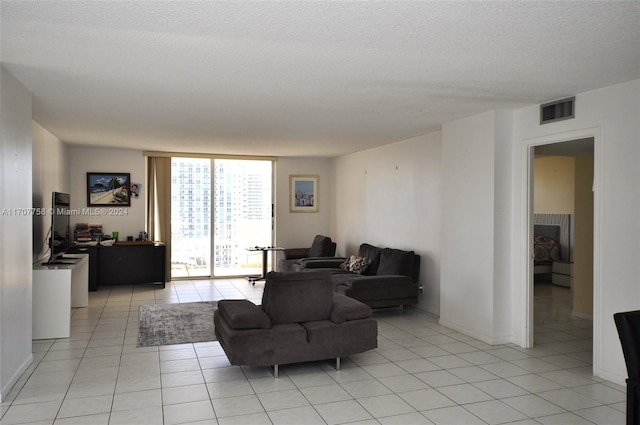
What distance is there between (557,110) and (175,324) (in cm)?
507

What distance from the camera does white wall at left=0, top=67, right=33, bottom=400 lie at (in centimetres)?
373

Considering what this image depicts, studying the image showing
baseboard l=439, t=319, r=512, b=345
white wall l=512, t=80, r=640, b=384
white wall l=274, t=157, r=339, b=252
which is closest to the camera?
white wall l=512, t=80, r=640, b=384

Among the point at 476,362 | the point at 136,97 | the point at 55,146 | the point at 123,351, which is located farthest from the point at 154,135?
the point at 476,362

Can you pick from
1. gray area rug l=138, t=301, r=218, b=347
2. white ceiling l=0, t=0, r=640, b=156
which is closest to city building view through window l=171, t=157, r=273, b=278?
gray area rug l=138, t=301, r=218, b=347

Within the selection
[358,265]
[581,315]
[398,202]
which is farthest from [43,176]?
[581,315]

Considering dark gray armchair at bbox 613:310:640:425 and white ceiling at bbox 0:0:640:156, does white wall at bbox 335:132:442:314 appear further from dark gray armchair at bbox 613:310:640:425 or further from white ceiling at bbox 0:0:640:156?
dark gray armchair at bbox 613:310:640:425

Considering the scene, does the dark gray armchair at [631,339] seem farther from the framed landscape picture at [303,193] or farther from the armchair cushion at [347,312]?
the framed landscape picture at [303,193]

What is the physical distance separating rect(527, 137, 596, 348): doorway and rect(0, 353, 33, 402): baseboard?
196 inches

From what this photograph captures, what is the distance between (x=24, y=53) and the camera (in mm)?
3441

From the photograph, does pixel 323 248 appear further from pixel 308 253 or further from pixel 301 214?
pixel 301 214

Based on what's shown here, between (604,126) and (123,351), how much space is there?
5172 millimetres

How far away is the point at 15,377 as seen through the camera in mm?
4023

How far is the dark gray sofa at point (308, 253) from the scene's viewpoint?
9308mm

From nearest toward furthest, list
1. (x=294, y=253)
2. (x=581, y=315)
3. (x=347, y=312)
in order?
(x=347, y=312) → (x=581, y=315) → (x=294, y=253)
